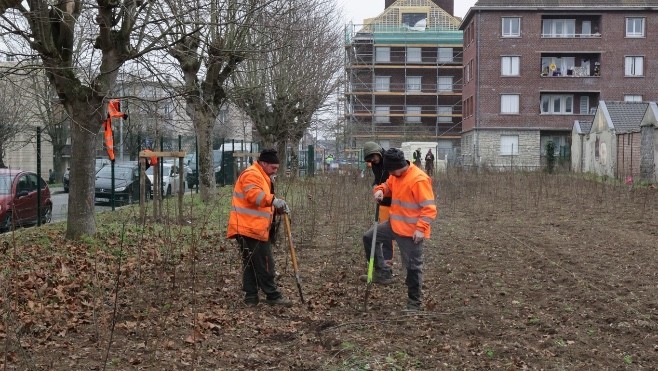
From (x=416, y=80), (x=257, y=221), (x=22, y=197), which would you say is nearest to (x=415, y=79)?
(x=416, y=80)

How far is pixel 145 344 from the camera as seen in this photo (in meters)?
6.09

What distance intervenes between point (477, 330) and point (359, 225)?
8.53 metres

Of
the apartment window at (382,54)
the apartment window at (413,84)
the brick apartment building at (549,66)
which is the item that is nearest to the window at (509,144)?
the brick apartment building at (549,66)

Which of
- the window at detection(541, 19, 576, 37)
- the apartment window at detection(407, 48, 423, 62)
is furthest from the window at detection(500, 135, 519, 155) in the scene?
the apartment window at detection(407, 48, 423, 62)

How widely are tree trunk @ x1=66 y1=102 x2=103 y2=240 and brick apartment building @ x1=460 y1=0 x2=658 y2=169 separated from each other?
4471cm

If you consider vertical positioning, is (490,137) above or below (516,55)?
below

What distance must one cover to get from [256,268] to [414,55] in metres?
62.8

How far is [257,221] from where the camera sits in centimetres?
785

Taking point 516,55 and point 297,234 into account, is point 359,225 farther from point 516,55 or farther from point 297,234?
point 516,55

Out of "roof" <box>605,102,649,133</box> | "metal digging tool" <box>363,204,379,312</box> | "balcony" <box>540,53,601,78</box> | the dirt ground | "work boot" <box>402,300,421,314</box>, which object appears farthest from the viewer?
"balcony" <box>540,53,601,78</box>

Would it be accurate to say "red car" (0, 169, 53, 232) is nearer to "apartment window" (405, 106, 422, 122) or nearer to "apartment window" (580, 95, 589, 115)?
"apartment window" (580, 95, 589, 115)

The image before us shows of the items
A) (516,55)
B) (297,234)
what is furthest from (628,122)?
(297,234)

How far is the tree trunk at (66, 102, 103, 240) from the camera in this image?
481 inches

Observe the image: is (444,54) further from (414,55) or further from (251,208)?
(251,208)
